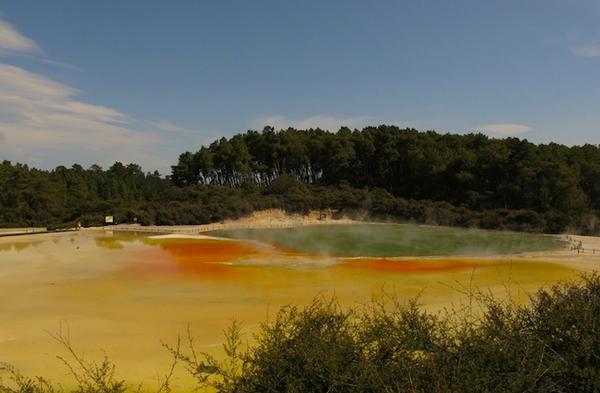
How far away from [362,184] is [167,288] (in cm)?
5971

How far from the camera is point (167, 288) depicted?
21.2 m

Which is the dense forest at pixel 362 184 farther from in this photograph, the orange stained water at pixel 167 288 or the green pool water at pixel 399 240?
the orange stained water at pixel 167 288

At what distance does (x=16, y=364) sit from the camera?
1142cm

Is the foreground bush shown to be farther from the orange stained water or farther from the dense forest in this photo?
the dense forest

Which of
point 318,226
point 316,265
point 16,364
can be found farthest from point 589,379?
point 318,226

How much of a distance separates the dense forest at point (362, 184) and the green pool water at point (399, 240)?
6.63m

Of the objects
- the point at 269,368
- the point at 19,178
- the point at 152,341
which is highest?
the point at 19,178

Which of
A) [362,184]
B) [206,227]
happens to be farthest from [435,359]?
[362,184]

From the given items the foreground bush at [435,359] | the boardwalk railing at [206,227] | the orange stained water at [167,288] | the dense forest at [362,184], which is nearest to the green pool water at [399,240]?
the boardwalk railing at [206,227]

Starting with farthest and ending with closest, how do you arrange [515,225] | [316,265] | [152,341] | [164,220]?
[164,220] → [515,225] → [316,265] → [152,341]

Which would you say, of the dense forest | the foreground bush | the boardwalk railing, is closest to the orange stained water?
the foreground bush

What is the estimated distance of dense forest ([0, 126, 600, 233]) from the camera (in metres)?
55.5

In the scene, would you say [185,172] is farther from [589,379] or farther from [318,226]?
[589,379]

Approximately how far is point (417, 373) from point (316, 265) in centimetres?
2211
